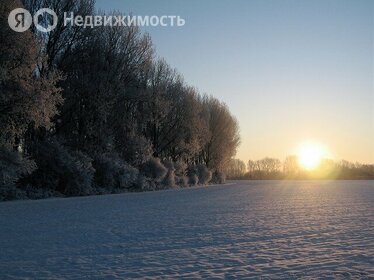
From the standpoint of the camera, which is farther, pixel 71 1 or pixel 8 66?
pixel 71 1

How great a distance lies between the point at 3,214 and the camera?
17.8m

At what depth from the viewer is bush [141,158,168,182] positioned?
43.3 m

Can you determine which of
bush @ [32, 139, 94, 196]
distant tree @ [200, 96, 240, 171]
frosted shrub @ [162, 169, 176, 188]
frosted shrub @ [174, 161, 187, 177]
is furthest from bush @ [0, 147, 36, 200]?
distant tree @ [200, 96, 240, 171]

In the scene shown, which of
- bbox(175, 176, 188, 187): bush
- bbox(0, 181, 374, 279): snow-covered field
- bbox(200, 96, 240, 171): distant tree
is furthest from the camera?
bbox(200, 96, 240, 171): distant tree

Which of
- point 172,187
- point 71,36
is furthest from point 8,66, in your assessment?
point 172,187

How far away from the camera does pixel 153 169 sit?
43688mm

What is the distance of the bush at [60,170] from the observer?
3053 centimetres

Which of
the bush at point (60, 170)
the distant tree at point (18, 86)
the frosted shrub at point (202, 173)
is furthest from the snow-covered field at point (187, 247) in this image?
the frosted shrub at point (202, 173)

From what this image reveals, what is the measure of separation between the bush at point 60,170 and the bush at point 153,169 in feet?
36.8

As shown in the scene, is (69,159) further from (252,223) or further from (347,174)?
(347,174)

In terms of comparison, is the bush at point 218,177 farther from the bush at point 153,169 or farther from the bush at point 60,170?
the bush at point 60,170

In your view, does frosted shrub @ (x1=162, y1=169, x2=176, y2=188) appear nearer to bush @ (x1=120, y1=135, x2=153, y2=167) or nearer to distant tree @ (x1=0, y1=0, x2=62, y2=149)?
bush @ (x1=120, y1=135, x2=153, y2=167)

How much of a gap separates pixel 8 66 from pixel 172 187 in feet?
88.9

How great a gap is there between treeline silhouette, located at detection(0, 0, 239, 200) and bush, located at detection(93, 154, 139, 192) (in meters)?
0.08
